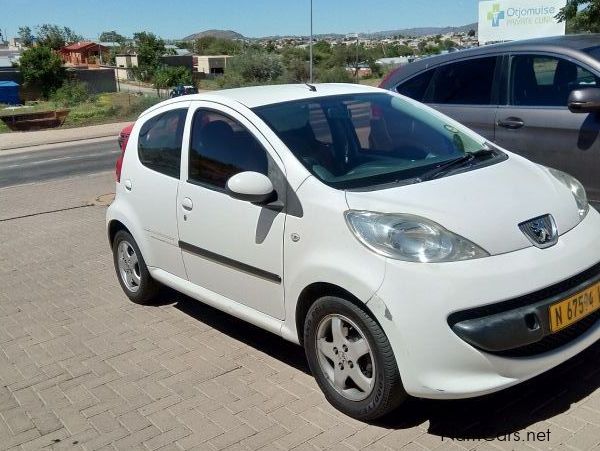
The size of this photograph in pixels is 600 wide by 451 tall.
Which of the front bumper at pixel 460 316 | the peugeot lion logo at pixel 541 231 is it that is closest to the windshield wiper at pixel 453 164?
the peugeot lion logo at pixel 541 231

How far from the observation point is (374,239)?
10.2 ft

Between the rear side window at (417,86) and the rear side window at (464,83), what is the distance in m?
0.06

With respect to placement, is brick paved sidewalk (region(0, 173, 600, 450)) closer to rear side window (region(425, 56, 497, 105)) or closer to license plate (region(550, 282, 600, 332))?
license plate (region(550, 282, 600, 332))

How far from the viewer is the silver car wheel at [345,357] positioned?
3.22 m

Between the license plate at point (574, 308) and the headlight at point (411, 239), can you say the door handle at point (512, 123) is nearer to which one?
the license plate at point (574, 308)

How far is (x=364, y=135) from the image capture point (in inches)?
160

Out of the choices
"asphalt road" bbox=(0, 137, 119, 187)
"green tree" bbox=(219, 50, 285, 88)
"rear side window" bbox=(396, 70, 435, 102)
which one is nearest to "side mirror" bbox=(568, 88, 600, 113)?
"rear side window" bbox=(396, 70, 435, 102)

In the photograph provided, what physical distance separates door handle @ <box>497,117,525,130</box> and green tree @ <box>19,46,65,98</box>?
81.9 metres

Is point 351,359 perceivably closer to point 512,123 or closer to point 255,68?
point 512,123

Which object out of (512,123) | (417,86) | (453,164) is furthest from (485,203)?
(417,86)

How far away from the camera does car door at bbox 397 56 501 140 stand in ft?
18.9

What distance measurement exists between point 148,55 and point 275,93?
327 ft

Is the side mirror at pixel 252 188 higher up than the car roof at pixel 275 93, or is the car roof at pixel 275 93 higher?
the car roof at pixel 275 93

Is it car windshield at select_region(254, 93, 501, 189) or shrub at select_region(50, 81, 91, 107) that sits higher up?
car windshield at select_region(254, 93, 501, 189)
